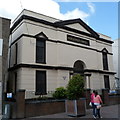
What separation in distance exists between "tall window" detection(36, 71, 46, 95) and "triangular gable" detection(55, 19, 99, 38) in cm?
645

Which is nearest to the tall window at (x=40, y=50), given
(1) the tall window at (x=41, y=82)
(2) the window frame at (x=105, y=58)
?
(1) the tall window at (x=41, y=82)

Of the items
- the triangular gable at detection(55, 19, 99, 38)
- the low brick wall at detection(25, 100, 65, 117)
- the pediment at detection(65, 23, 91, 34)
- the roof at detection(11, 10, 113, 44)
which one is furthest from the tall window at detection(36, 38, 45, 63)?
the low brick wall at detection(25, 100, 65, 117)

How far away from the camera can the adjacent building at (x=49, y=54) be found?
52.6 ft

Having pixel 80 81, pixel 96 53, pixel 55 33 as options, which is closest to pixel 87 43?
pixel 96 53

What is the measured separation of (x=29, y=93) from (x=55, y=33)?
7.70 meters

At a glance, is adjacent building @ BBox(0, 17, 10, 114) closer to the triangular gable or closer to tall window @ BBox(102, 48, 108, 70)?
the triangular gable

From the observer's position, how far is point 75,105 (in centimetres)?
1122

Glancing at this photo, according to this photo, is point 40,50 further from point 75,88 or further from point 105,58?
point 105,58

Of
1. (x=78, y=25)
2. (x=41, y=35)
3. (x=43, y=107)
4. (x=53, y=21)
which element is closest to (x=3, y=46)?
(x=41, y=35)

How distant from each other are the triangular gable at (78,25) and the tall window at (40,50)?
129 inches

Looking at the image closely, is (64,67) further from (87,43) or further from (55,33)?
(87,43)

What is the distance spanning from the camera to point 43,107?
493 inches

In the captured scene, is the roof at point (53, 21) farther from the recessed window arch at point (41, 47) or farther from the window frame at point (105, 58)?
the window frame at point (105, 58)

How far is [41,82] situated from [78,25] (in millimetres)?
9632
